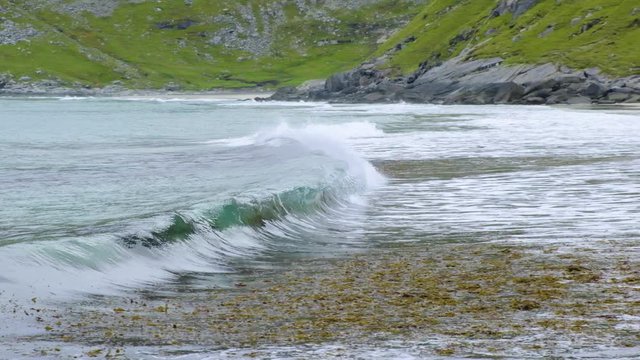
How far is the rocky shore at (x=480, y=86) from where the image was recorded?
115 m

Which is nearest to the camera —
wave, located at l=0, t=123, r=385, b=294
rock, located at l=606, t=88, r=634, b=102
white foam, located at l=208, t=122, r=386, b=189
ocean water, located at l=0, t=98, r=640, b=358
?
wave, located at l=0, t=123, r=385, b=294

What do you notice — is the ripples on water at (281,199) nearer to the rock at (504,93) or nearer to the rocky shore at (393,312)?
the rocky shore at (393,312)

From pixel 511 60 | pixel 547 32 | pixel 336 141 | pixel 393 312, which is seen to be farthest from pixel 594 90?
pixel 393 312

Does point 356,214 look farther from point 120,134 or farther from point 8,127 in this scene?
point 8,127

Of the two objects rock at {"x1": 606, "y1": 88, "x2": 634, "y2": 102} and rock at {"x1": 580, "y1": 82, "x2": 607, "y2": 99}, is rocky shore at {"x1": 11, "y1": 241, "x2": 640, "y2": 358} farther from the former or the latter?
rock at {"x1": 580, "y1": 82, "x2": 607, "y2": 99}

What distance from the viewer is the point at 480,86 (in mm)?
132000

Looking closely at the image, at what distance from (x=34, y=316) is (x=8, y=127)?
66286 millimetres

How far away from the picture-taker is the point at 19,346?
378 inches

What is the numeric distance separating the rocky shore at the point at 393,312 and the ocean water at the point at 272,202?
1.06m

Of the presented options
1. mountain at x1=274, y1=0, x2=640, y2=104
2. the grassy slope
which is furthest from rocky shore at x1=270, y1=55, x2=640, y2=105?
the grassy slope

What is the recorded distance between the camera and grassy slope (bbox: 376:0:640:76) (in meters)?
134

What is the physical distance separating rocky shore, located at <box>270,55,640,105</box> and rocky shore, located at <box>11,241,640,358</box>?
98072 millimetres

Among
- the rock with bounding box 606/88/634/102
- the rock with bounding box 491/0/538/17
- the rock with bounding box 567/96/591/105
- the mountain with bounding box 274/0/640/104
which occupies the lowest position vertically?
the rock with bounding box 567/96/591/105

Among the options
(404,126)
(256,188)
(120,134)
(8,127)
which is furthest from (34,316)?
(8,127)
